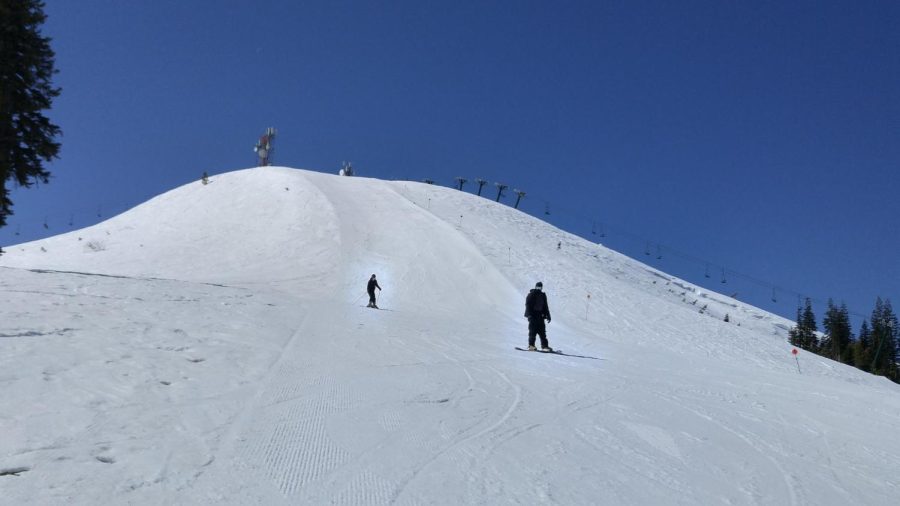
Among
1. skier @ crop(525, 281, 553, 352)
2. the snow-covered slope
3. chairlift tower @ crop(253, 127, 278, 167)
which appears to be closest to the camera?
the snow-covered slope

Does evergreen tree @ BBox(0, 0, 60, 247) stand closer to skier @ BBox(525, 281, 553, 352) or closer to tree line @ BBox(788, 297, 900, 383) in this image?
skier @ BBox(525, 281, 553, 352)

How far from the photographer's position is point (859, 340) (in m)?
86.8

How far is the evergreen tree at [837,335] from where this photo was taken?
83375mm

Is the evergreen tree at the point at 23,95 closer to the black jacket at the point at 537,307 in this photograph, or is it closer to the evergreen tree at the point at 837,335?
the black jacket at the point at 537,307

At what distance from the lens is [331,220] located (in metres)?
38.8

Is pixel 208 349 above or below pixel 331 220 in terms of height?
below

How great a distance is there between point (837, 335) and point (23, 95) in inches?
4343


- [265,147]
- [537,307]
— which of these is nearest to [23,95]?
[537,307]

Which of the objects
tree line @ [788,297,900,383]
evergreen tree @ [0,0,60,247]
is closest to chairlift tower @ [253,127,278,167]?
evergreen tree @ [0,0,60,247]

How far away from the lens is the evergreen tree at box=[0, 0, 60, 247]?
1571 cm

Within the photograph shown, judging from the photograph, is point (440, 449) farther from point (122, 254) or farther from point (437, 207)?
point (437, 207)

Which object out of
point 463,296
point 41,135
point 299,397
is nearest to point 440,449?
point 299,397

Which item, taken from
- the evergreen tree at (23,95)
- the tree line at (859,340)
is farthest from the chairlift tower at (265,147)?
the tree line at (859,340)

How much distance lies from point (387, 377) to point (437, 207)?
38852 millimetres
